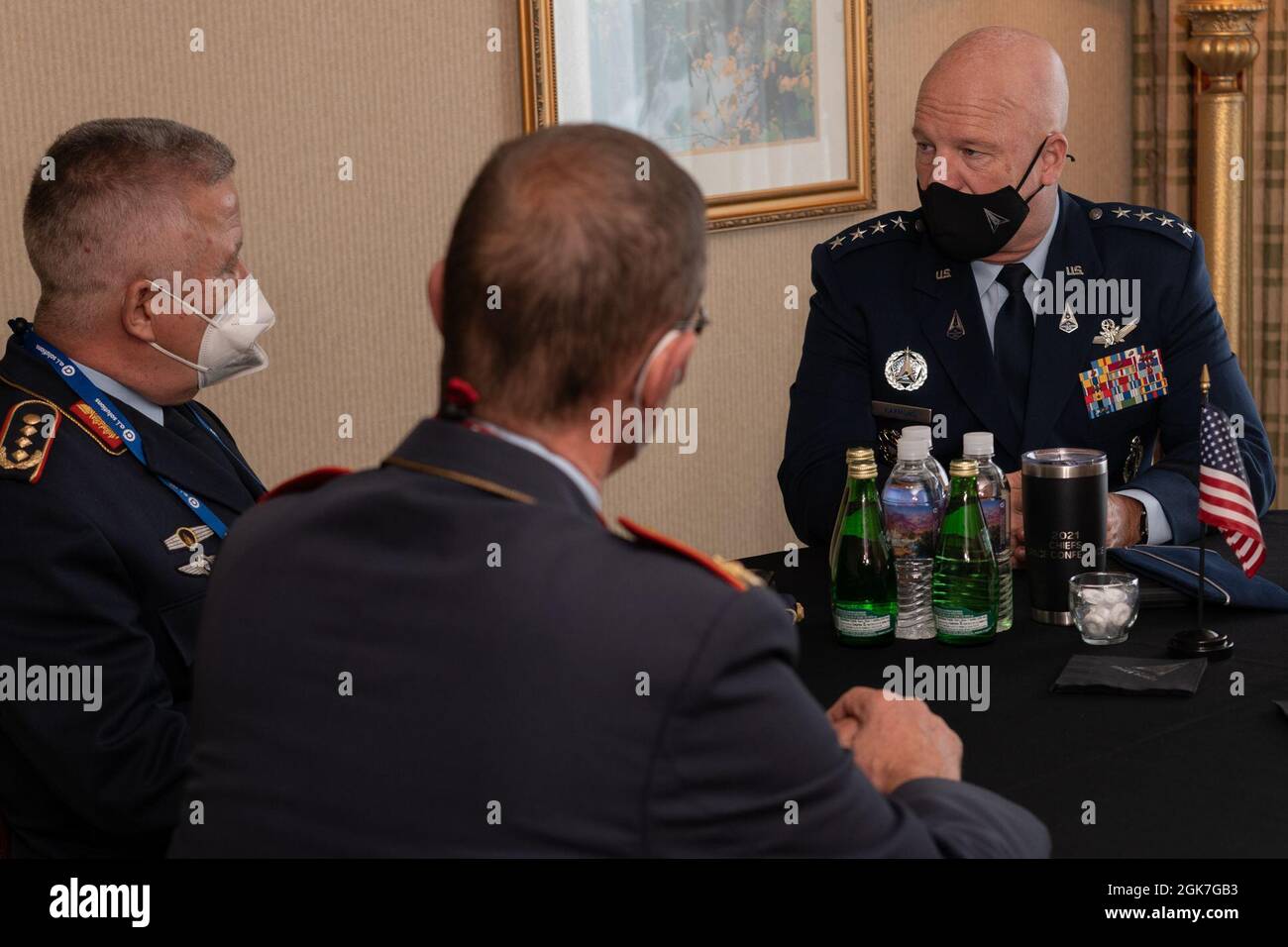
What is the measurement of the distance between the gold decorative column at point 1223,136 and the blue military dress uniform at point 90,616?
348cm

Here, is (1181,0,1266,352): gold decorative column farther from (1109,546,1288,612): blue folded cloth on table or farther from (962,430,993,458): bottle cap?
(962,430,993,458): bottle cap

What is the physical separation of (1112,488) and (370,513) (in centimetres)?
186

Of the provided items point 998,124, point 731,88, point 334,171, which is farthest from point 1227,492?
point 731,88

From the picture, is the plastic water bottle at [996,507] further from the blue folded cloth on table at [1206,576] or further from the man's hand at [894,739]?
the man's hand at [894,739]

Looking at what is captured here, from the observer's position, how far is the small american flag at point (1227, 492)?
2.03 meters

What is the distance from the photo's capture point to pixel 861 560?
82.7 inches

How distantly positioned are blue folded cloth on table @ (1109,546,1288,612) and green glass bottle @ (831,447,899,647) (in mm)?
414

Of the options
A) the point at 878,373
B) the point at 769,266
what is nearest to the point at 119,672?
the point at 878,373

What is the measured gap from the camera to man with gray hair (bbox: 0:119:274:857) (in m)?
1.78

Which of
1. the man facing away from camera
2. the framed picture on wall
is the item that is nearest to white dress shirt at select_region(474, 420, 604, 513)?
the man facing away from camera

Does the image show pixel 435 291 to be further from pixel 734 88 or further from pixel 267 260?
pixel 734 88

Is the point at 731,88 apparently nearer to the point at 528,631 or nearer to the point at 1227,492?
the point at 1227,492

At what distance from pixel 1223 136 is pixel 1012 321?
6.93 feet

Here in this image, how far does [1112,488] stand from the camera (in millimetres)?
2688
